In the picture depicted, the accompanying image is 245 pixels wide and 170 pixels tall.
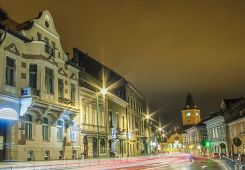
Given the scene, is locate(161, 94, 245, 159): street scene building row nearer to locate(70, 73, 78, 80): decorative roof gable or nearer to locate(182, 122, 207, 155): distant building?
locate(182, 122, 207, 155): distant building

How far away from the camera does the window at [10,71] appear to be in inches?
1128

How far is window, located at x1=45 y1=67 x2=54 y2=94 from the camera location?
32.9m

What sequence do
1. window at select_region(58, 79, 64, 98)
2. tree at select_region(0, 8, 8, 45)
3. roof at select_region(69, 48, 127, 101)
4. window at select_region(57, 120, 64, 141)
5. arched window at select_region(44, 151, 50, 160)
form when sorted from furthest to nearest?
roof at select_region(69, 48, 127, 101), window at select_region(58, 79, 64, 98), window at select_region(57, 120, 64, 141), arched window at select_region(44, 151, 50, 160), tree at select_region(0, 8, 8, 45)

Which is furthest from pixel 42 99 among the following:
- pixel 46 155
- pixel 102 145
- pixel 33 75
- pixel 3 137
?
pixel 102 145

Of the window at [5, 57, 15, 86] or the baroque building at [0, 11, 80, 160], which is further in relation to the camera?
the window at [5, 57, 15, 86]

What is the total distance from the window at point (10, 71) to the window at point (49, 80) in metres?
3.98

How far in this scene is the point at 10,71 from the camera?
2903 centimetres

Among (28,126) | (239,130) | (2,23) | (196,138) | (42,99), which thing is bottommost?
(196,138)

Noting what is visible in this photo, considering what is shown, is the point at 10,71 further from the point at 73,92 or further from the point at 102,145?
the point at 102,145

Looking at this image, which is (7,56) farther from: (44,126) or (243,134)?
(243,134)

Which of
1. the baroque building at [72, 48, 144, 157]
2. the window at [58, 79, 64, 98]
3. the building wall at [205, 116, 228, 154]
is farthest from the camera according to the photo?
the building wall at [205, 116, 228, 154]

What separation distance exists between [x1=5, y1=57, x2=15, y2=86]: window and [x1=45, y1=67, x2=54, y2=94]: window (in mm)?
3979

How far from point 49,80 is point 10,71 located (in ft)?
16.3

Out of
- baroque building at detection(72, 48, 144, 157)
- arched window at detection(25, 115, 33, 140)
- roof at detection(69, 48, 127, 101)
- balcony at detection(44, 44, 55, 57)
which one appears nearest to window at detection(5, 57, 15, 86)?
arched window at detection(25, 115, 33, 140)
